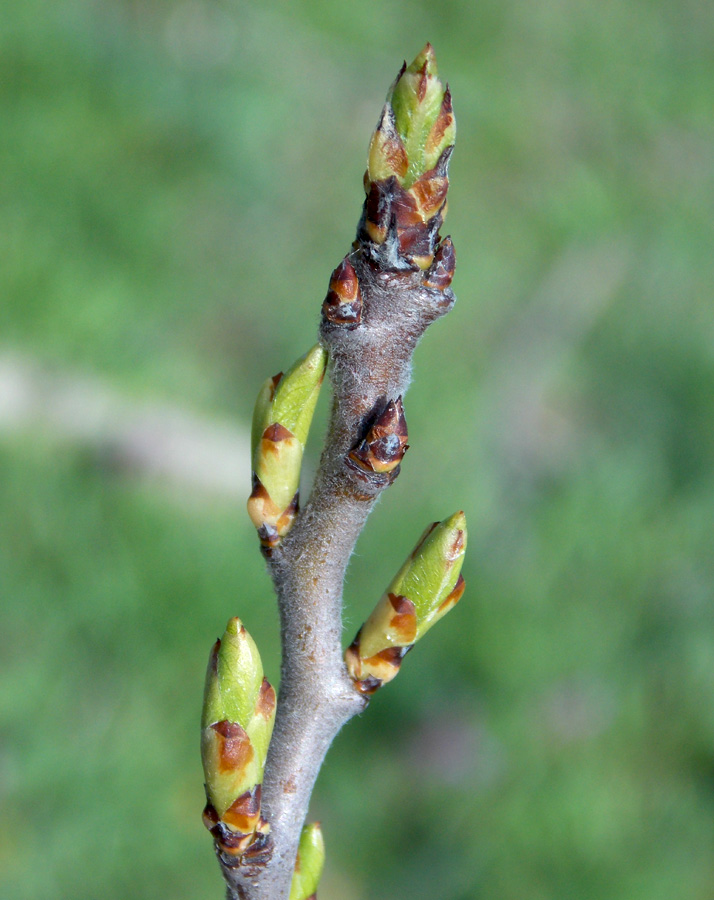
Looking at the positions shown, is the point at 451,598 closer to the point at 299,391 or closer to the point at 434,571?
the point at 434,571

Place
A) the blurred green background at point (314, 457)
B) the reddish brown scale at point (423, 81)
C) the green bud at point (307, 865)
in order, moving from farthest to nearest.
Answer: the blurred green background at point (314, 457)
the green bud at point (307, 865)
the reddish brown scale at point (423, 81)

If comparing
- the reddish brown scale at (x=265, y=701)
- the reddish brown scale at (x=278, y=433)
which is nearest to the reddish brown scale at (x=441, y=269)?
the reddish brown scale at (x=278, y=433)

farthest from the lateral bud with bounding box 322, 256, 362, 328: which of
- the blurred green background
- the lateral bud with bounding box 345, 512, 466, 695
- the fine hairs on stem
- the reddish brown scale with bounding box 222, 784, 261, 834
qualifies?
the blurred green background

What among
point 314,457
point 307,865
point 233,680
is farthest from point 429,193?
point 314,457

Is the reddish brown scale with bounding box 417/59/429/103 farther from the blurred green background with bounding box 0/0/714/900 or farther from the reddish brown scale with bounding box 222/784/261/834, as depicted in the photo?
the blurred green background with bounding box 0/0/714/900

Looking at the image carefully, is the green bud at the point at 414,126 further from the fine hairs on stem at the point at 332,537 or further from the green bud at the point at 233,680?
the green bud at the point at 233,680

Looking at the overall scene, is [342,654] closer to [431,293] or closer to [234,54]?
[431,293]
